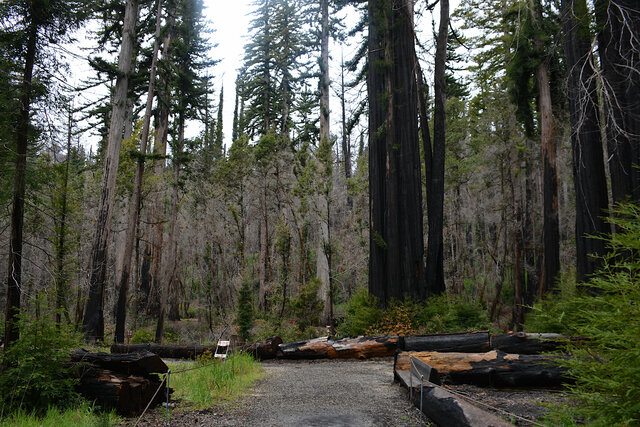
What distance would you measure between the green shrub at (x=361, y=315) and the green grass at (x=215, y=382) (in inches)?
196

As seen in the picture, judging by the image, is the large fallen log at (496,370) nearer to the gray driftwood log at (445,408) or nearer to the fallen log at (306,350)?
the gray driftwood log at (445,408)

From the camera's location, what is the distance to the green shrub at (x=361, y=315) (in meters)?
13.0

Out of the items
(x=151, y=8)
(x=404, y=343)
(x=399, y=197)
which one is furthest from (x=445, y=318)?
(x=151, y=8)

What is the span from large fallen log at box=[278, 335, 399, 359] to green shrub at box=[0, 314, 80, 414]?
20.4ft

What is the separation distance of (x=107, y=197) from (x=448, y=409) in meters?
15.6

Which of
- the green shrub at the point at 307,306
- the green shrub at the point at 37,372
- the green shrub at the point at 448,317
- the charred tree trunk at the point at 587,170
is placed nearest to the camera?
the green shrub at the point at 37,372

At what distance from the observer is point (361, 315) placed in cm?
1316

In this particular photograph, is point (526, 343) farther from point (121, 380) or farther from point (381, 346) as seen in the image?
point (121, 380)

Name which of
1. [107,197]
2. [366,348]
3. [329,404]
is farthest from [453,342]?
[107,197]

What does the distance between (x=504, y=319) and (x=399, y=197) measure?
48.0 ft

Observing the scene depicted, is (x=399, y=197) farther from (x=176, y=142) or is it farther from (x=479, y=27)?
(x=176, y=142)

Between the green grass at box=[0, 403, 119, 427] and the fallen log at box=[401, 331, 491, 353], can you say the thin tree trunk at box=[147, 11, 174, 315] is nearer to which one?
the fallen log at box=[401, 331, 491, 353]

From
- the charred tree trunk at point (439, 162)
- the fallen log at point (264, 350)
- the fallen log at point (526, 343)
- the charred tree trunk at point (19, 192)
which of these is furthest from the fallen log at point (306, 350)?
the charred tree trunk at point (19, 192)

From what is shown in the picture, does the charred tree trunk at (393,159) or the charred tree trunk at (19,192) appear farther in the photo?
the charred tree trunk at (393,159)
